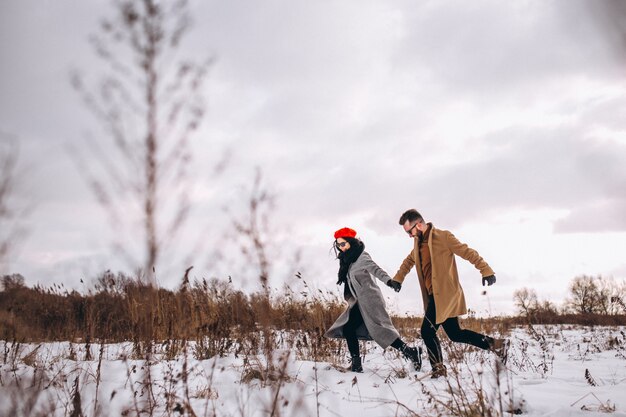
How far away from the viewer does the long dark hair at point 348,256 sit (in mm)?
5047

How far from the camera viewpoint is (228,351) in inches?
225

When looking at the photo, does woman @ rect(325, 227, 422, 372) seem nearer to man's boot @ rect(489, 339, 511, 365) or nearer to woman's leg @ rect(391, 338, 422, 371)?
woman's leg @ rect(391, 338, 422, 371)

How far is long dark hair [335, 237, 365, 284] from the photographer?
5.05 meters

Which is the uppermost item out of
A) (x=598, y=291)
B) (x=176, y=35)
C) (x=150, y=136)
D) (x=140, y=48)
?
(x=176, y=35)

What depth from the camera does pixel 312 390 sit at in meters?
3.24

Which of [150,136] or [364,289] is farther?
[364,289]

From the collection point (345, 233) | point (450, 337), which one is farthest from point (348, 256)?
point (450, 337)

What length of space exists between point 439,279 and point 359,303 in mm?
1004

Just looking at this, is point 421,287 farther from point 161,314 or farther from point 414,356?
point 161,314

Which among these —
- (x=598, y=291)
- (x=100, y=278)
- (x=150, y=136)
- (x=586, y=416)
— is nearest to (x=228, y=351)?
(x=150, y=136)

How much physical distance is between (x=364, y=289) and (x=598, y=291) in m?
41.2

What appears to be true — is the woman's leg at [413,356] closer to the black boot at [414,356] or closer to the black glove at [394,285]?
the black boot at [414,356]

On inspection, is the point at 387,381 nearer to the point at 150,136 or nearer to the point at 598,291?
the point at 150,136

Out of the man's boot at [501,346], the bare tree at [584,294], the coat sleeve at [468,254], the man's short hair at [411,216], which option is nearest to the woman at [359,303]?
the man's short hair at [411,216]
